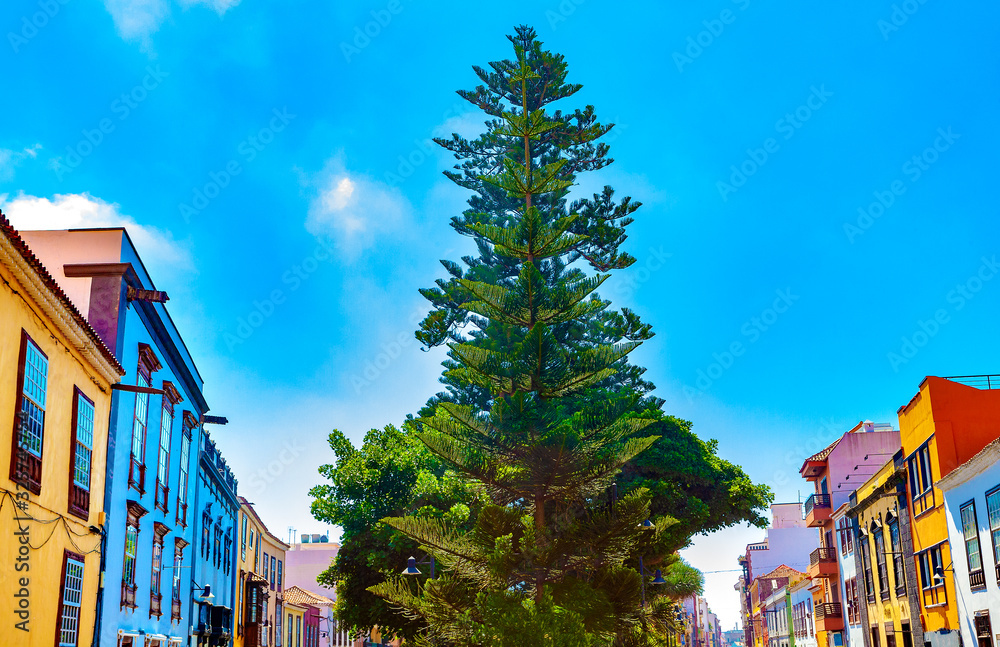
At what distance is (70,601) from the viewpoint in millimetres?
13398

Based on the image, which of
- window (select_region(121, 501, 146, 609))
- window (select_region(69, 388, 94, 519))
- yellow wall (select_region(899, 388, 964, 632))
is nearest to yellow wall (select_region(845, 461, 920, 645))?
yellow wall (select_region(899, 388, 964, 632))

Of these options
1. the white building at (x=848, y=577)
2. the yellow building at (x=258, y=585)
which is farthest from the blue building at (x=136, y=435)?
the white building at (x=848, y=577)

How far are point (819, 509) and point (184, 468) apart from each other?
2413 cm

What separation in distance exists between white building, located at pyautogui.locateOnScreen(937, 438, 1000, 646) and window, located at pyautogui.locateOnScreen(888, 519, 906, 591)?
480 centimetres

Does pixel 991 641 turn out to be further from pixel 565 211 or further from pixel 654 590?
pixel 565 211

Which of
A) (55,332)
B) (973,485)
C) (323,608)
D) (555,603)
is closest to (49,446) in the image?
(55,332)

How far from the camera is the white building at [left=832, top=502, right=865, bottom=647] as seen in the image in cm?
3173

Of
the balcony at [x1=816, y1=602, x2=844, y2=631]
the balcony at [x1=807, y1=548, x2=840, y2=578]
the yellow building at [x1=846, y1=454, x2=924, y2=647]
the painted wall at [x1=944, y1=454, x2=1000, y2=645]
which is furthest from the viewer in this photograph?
the balcony at [x1=816, y1=602, x2=844, y2=631]

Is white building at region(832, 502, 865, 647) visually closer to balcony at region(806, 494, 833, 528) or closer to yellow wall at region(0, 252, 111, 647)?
balcony at region(806, 494, 833, 528)

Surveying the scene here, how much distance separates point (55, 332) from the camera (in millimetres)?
12547

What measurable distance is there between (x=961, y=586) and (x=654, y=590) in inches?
266

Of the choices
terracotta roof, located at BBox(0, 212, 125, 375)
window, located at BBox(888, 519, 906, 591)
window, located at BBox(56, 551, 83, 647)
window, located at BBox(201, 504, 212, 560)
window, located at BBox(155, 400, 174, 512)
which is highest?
terracotta roof, located at BBox(0, 212, 125, 375)

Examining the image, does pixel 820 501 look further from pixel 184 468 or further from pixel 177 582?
pixel 177 582

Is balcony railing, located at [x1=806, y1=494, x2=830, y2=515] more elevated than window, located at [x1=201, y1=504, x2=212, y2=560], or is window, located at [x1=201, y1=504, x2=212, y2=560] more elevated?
balcony railing, located at [x1=806, y1=494, x2=830, y2=515]
